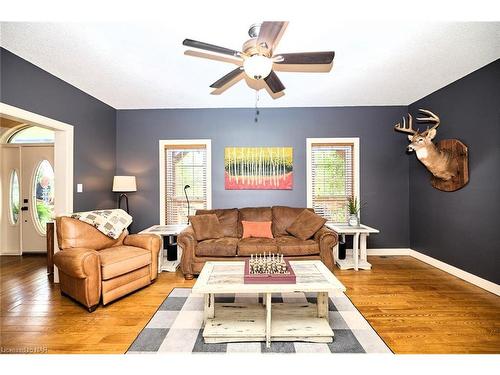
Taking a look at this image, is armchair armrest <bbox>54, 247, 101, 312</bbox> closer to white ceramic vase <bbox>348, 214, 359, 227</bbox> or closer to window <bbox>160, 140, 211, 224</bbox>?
window <bbox>160, 140, 211, 224</bbox>

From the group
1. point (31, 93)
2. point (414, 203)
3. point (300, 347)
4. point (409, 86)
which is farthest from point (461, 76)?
point (31, 93)

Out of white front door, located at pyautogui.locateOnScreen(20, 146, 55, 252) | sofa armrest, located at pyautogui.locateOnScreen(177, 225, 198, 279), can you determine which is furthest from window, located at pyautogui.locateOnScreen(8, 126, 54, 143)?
sofa armrest, located at pyautogui.locateOnScreen(177, 225, 198, 279)

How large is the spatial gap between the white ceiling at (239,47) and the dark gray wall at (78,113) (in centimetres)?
14

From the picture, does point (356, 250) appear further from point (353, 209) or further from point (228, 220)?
point (228, 220)

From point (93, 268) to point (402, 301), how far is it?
3407 mm

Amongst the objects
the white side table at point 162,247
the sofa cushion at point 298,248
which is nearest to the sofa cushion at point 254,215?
the sofa cushion at point 298,248

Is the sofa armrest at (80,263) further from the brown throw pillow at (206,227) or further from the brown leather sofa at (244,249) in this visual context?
the brown throw pillow at (206,227)

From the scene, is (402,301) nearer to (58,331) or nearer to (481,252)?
(481,252)

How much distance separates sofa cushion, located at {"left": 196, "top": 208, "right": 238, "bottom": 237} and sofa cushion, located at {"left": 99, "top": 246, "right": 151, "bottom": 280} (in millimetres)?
1243

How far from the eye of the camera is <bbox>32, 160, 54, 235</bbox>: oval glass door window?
5.09m

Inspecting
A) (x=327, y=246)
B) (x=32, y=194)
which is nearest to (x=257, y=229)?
(x=327, y=246)

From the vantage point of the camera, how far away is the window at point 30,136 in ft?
17.0

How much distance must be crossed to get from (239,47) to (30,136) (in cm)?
495

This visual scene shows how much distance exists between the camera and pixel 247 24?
2.36 meters
